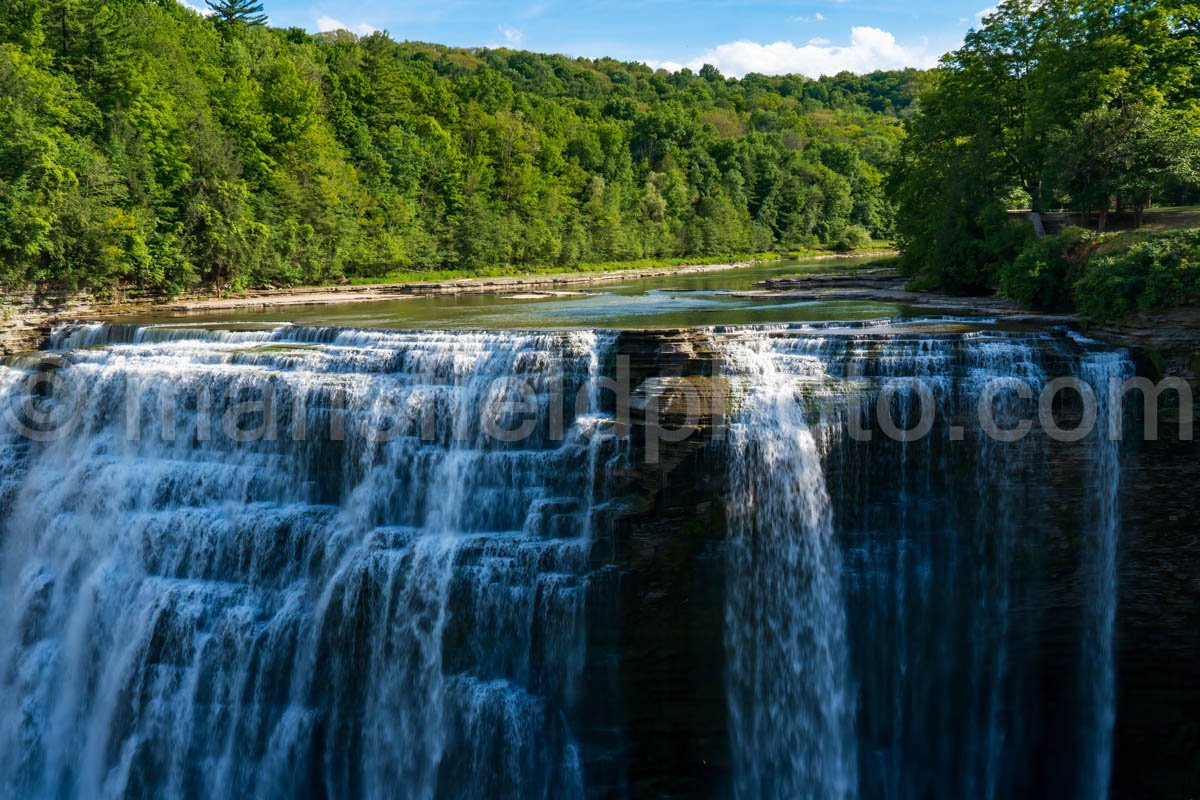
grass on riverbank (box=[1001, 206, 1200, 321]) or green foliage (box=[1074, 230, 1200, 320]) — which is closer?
green foliage (box=[1074, 230, 1200, 320])

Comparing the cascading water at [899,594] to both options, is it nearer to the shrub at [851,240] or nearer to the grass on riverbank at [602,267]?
the grass on riverbank at [602,267]

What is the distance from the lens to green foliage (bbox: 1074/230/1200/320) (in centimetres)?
1456

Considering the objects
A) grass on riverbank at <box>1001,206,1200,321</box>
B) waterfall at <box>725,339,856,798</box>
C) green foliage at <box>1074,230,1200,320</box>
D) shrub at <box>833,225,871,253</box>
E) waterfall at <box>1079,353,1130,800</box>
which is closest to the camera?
waterfall at <box>725,339,856,798</box>

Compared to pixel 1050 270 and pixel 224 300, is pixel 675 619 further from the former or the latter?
pixel 224 300

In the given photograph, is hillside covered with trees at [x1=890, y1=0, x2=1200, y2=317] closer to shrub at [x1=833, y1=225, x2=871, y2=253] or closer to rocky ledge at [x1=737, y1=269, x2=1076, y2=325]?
rocky ledge at [x1=737, y1=269, x2=1076, y2=325]

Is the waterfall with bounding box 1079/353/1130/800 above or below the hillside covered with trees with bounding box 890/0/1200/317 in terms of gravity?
below

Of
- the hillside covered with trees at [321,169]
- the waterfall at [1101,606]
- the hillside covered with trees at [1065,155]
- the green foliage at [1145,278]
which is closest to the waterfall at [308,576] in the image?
the waterfall at [1101,606]

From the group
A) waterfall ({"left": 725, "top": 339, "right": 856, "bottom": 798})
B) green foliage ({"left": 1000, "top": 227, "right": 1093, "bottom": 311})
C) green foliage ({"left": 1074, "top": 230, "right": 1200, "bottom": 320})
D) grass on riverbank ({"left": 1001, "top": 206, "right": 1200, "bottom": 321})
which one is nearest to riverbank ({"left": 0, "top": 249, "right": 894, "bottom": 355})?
waterfall ({"left": 725, "top": 339, "right": 856, "bottom": 798})

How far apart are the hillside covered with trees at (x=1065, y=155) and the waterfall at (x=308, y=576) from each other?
11.2 metres

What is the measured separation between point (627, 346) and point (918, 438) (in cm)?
554

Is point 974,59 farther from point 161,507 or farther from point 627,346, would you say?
point 161,507

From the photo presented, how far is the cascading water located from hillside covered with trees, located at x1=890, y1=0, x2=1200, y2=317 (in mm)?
4672

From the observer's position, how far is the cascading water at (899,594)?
13727mm

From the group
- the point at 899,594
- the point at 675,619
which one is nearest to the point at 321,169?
the point at 675,619
